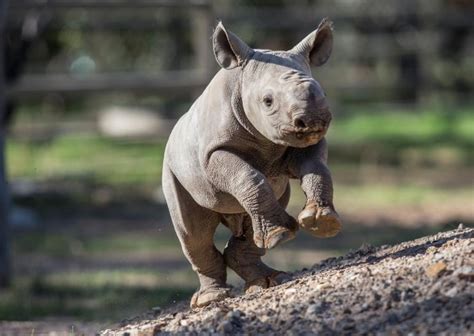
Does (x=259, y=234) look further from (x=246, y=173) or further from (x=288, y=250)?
(x=288, y=250)

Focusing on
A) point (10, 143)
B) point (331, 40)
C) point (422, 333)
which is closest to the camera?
point (422, 333)

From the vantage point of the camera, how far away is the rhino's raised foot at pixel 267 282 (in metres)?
5.78

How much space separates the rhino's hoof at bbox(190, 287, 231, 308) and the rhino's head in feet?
3.39

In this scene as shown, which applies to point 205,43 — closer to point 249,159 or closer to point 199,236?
point 199,236

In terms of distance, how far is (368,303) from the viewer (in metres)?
4.54

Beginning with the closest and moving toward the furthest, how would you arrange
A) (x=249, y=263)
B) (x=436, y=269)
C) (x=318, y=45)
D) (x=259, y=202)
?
(x=436, y=269), (x=259, y=202), (x=318, y=45), (x=249, y=263)

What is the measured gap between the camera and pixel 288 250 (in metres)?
9.93

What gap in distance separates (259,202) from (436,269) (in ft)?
2.92

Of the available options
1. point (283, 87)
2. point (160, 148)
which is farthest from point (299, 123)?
point (160, 148)

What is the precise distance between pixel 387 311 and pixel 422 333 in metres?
0.29

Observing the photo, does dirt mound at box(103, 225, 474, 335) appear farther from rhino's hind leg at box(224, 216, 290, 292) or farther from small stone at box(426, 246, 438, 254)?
rhino's hind leg at box(224, 216, 290, 292)

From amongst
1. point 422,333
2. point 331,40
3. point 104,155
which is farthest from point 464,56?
point 422,333

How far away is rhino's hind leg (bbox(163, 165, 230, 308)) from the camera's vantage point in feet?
19.2

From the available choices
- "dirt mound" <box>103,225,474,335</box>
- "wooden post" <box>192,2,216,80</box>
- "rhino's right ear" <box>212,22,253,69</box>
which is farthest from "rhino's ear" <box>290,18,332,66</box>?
"wooden post" <box>192,2,216,80</box>
